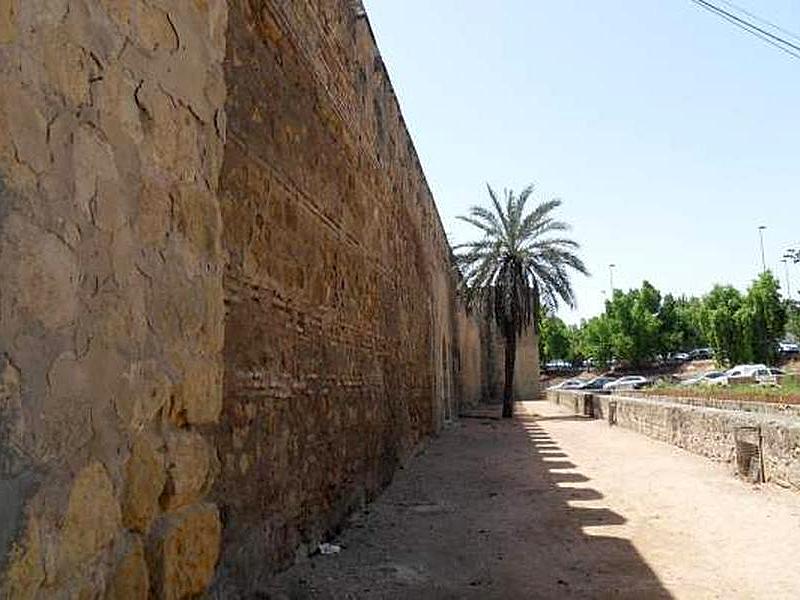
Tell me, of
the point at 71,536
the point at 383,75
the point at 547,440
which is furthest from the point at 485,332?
the point at 71,536

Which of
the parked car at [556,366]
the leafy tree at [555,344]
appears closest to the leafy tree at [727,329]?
the parked car at [556,366]

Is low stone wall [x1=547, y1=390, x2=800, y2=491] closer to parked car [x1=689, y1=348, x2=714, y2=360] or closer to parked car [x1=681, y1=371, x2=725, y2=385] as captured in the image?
parked car [x1=681, y1=371, x2=725, y2=385]

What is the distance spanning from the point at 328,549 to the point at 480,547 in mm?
1044

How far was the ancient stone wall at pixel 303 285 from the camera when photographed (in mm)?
3541

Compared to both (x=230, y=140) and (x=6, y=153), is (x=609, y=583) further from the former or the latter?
(x=6, y=153)

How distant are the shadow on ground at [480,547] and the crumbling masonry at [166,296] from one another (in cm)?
31

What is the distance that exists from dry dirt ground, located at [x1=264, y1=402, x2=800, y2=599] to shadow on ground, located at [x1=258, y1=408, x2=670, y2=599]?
0.01m

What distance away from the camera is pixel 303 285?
185 inches

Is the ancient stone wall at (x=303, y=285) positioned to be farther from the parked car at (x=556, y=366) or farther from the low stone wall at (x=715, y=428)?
the parked car at (x=556, y=366)

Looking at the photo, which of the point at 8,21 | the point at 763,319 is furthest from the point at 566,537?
the point at 763,319

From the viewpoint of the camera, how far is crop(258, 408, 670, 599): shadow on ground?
13.4 ft

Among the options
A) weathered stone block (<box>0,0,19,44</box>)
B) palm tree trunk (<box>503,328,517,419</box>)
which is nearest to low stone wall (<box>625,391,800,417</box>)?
palm tree trunk (<box>503,328,517,419</box>)

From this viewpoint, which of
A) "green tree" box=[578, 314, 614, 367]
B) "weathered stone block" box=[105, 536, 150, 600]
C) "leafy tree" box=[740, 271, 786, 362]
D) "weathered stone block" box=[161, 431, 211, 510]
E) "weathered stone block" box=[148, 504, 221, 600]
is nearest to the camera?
"weathered stone block" box=[105, 536, 150, 600]

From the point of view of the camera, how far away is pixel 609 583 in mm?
4176
